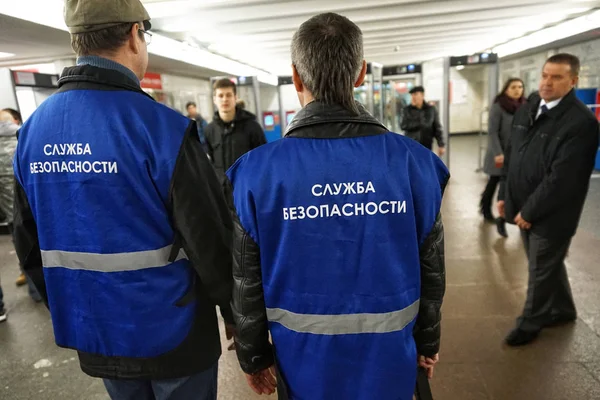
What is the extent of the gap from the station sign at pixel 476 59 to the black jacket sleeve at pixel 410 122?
2.82 meters

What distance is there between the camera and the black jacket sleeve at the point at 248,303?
1.19 m

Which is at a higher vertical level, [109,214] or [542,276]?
[109,214]

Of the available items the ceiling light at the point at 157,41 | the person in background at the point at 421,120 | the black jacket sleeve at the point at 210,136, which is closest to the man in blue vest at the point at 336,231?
the ceiling light at the point at 157,41

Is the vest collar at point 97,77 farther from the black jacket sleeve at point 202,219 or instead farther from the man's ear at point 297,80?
the man's ear at point 297,80

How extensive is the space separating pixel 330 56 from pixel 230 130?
325 centimetres

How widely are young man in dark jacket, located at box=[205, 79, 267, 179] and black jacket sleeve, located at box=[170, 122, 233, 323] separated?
2.84 metres

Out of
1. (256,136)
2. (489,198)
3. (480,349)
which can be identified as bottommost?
(480,349)

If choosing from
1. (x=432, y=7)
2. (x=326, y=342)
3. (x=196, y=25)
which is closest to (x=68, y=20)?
(x=326, y=342)

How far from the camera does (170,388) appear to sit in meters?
1.38

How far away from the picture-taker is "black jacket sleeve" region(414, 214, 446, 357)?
123 centimetres

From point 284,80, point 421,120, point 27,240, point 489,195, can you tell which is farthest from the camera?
point 284,80

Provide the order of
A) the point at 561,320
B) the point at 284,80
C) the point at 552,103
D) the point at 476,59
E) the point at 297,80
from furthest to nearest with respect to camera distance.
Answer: the point at 284,80 < the point at 476,59 < the point at 561,320 < the point at 552,103 < the point at 297,80

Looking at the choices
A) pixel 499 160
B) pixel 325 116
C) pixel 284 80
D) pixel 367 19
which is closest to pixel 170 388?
pixel 325 116

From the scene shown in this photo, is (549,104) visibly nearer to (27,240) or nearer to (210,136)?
(27,240)
